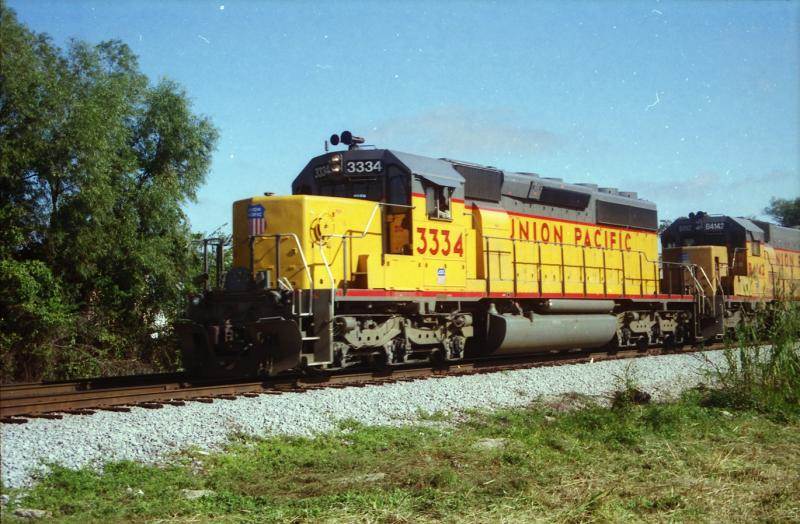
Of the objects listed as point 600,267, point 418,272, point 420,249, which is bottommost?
point 418,272

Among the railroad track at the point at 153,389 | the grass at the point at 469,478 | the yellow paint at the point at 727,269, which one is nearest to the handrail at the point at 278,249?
the railroad track at the point at 153,389

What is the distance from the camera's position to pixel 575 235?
15.1 metres

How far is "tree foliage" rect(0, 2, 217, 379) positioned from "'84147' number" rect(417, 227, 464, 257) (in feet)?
27.4

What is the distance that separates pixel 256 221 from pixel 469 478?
5944 millimetres

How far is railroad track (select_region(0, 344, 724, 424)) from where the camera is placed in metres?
7.59

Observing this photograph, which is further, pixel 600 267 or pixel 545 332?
pixel 600 267

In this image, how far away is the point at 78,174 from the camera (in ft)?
52.1

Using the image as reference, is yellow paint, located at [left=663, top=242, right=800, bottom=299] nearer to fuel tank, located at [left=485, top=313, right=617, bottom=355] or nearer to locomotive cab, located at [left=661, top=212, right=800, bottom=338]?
locomotive cab, located at [left=661, top=212, right=800, bottom=338]

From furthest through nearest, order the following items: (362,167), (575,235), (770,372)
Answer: (575,235), (362,167), (770,372)

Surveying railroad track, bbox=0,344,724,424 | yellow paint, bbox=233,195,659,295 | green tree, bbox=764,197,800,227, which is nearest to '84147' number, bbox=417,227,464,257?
yellow paint, bbox=233,195,659,295

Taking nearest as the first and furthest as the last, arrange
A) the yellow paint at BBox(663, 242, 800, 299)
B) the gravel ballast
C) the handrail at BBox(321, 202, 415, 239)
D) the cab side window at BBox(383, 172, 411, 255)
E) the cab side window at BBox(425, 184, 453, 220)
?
the gravel ballast, the handrail at BBox(321, 202, 415, 239), the cab side window at BBox(383, 172, 411, 255), the cab side window at BBox(425, 184, 453, 220), the yellow paint at BBox(663, 242, 800, 299)

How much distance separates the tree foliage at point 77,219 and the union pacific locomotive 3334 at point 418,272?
675 cm

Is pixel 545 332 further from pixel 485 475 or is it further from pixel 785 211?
pixel 785 211

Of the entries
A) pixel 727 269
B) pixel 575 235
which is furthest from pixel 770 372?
pixel 727 269
